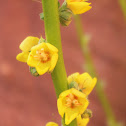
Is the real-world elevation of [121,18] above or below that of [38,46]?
above

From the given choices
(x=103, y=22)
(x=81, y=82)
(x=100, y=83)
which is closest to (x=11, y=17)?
(x=103, y=22)

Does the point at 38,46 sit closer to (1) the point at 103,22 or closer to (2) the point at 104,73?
(2) the point at 104,73

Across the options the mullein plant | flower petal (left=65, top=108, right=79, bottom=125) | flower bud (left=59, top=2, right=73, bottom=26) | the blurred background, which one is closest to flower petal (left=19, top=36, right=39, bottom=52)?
the mullein plant

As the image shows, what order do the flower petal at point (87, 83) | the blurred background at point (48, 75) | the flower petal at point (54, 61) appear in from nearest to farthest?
the flower petal at point (54, 61) → the flower petal at point (87, 83) → the blurred background at point (48, 75)

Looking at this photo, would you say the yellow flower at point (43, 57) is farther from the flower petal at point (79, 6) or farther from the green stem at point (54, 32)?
the flower petal at point (79, 6)

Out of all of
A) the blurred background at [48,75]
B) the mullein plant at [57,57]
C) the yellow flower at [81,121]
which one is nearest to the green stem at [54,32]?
the mullein plant at [57,57]

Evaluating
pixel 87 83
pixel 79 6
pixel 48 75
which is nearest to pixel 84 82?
pixel 87 83

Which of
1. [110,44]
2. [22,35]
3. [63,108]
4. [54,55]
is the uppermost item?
[22,35]
